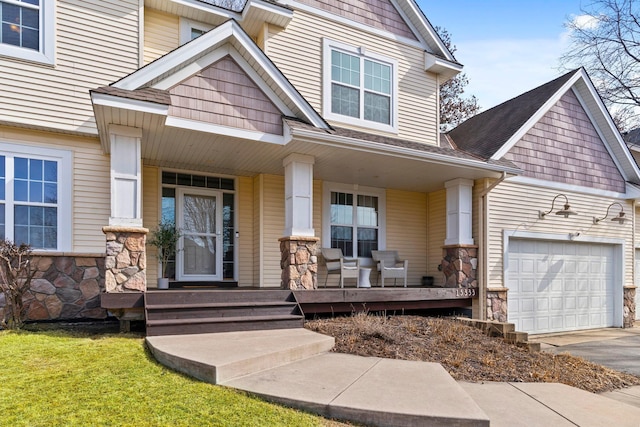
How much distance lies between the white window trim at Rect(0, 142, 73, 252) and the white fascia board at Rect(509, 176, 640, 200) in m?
8.89

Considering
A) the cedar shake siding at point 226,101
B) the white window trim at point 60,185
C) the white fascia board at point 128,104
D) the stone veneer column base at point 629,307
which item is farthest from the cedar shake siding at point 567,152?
the white window trim at point 60,185

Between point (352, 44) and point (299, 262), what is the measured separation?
207 inches

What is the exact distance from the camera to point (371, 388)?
3684 millimetres

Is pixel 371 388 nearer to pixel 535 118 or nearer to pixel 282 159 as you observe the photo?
pixel 282 159

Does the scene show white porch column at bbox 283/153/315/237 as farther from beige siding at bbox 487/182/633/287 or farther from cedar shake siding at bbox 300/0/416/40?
beige siding at bbox 487/182/633/287

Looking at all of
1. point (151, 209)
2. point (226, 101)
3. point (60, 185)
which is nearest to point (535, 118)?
point (226, 101)

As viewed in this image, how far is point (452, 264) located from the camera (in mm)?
9031

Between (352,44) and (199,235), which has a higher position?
(352,44)

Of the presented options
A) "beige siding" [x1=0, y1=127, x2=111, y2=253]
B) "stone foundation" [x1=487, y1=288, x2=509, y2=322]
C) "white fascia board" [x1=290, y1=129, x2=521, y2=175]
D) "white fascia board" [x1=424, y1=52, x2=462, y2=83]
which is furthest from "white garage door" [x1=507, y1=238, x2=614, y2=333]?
"beige siding" [x1=0, y1=127, x2=111, y2=253]

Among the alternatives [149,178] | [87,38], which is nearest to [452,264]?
[149,178]

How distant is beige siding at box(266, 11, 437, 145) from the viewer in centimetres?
875

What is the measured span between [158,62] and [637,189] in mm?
12033

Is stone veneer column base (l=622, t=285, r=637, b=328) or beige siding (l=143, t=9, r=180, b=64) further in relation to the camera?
stone veneer column base (l=622, t=285, r=637, b=328)

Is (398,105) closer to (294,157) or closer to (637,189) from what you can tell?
(294,157)
